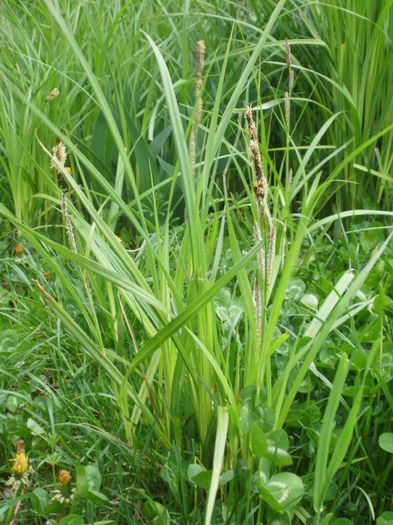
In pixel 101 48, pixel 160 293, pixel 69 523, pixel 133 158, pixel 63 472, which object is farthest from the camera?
pixel 133 158

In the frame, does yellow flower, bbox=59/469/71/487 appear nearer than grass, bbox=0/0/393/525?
No

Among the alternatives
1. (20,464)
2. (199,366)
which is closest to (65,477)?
(20,464)

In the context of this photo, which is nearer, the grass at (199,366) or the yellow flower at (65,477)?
the grass at (199,366)

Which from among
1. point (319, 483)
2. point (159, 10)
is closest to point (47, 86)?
point (159, 10)

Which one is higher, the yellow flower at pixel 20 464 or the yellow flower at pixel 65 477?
the yellow flower at pixel 20 464

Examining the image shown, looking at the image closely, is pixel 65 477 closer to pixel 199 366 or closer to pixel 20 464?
pixel 20 464

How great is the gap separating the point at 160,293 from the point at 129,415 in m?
0.26

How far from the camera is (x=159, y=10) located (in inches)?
147

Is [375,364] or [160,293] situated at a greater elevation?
[160,293]

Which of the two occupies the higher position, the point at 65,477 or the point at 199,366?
the point at 199,366

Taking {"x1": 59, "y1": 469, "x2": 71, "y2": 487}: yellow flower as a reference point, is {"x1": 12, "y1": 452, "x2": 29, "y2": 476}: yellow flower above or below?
above

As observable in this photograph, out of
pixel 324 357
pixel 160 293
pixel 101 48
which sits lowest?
pixel 324 357

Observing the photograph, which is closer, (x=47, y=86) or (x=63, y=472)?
(x=63, y=472)

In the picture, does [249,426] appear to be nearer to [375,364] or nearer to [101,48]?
[375,364]
